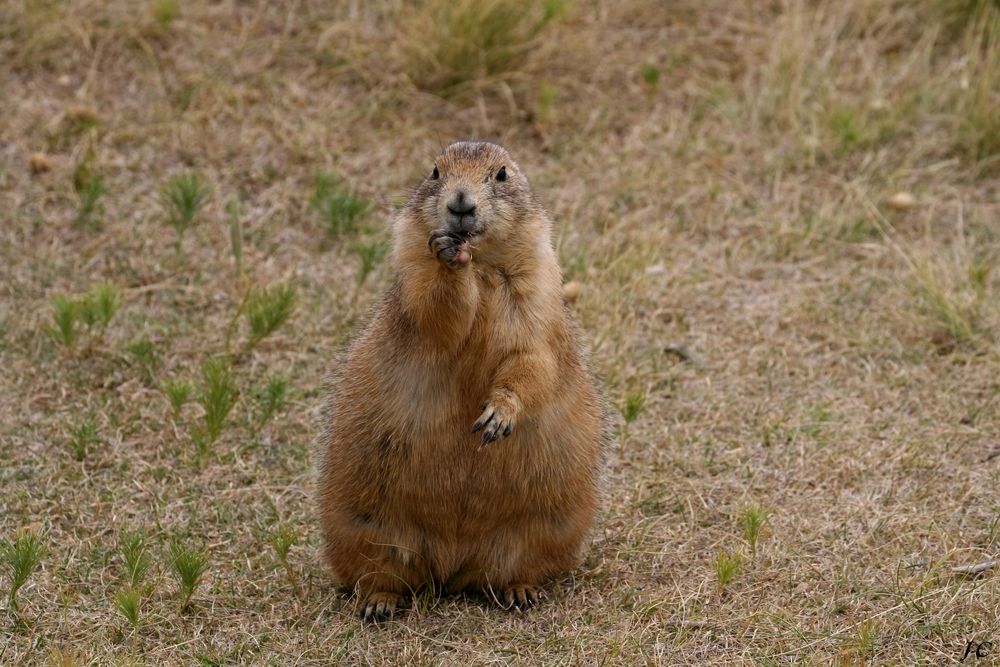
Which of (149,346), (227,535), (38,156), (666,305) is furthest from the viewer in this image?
(38,156)

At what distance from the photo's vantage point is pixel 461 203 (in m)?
4.20

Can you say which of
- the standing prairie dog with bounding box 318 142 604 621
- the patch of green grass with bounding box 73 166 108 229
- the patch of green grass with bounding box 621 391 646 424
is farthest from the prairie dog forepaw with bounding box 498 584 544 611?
the patch of green grass with bounding box 73 166 108 229

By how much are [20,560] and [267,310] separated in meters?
1.86

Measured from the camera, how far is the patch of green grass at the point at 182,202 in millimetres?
6324

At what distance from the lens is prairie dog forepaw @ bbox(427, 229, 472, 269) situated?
406 centimetres

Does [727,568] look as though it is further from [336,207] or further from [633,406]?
[336,207]

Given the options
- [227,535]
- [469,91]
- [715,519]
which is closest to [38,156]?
[469,91]

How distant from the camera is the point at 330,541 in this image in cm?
457

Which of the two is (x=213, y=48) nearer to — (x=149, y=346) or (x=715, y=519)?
(x=149, y=346)

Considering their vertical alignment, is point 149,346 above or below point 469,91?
below

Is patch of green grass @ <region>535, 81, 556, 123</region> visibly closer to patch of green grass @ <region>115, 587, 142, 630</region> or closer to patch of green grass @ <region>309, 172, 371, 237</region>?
patch of green grass @ <region>309, 172, 371, 237</region>

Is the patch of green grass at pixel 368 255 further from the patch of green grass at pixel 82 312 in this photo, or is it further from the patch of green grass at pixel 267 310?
the patch of green grass at pixel 82 312

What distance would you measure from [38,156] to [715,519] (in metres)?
3.99

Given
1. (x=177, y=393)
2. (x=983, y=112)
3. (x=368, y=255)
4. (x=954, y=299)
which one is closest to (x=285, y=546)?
(x=177, y=393)
